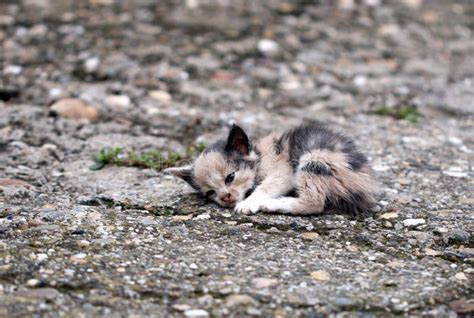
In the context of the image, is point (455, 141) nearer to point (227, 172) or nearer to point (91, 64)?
point (227, 172)

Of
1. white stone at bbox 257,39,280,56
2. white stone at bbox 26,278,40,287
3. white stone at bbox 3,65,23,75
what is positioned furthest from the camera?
white stone at bbox 257,39,280,56

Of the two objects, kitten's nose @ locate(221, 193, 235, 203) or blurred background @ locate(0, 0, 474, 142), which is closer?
kitten's nose @ locate(221, 193, 235, 203)

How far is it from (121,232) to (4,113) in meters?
2.86

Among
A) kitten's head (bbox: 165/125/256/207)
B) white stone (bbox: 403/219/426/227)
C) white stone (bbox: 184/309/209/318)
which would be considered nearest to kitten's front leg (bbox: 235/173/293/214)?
kitten's head (bbox: 165/125/256/207)

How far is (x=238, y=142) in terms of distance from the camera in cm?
517

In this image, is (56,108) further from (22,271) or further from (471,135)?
(471,135)

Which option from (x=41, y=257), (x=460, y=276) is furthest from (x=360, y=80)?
(x=41, y=257)

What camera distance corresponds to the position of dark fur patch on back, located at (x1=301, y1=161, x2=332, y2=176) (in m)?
4.89

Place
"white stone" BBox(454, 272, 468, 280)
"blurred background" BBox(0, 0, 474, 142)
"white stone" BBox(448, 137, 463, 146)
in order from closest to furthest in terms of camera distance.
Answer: "white stone" BBox(454, 272, 468, 280) < "white stone" BBox(448, 137, 463, 146) < "blurred background" BBox(0, 0, 474, 142)

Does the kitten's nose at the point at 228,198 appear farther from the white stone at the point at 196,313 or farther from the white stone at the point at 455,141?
the white stone at the point at 455,141

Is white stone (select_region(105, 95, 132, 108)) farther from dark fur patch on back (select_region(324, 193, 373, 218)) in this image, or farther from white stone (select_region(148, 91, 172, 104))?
dark fur patch on back (select_region(324, 193, 373, 218))

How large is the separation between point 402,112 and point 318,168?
2.71 meters

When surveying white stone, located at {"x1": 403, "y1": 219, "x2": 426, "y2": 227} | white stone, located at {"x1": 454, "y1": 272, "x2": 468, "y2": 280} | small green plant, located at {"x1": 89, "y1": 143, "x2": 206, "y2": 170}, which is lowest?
small green plant, located at {"x1": 89, "y1": 143, "x2": 206, "y2": 170}

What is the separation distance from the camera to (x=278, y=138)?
5465mm
